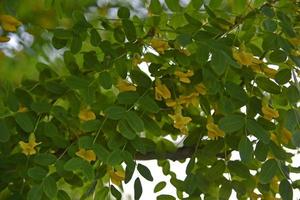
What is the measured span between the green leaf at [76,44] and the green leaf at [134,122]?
130mm

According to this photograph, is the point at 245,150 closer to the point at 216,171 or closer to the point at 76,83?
the point at 216,171

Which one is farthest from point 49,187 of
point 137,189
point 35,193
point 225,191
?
point 225,191

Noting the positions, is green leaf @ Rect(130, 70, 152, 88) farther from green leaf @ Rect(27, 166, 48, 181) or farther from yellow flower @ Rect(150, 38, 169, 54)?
green leaf @ Rect(27, 166, 48, 181)

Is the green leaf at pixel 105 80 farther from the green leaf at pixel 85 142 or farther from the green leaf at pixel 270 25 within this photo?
the green leaf at pixel 270 25

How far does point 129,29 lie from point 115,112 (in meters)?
0.13

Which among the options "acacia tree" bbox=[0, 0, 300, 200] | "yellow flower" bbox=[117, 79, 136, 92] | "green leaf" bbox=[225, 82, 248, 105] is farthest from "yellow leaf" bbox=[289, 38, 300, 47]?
"yellow flower" bbox=[117, 79, 136, 92]

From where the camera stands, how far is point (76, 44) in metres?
0.75

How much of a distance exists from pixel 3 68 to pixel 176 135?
0.27 meters

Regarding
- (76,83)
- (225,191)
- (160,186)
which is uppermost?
(76,83)

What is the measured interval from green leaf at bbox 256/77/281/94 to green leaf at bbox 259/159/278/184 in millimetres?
90

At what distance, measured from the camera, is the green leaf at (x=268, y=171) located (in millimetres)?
674

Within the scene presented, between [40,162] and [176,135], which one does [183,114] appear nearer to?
[176,135]

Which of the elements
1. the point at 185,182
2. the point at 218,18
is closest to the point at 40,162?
the point at 185,182

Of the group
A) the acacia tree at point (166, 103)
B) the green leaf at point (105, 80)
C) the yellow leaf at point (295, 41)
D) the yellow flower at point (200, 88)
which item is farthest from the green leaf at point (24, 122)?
the yellow leaf at point (295, 41)
